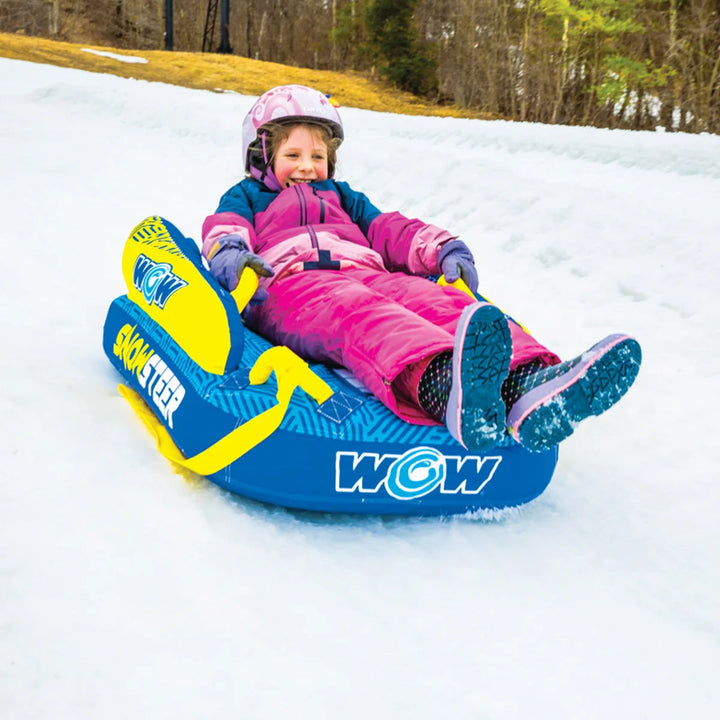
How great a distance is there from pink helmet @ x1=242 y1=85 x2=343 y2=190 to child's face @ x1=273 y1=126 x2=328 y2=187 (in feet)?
0.12

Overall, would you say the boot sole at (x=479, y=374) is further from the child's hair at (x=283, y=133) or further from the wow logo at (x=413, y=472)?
the child's hair at (x=283, y=133)

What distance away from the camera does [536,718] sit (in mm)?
1110

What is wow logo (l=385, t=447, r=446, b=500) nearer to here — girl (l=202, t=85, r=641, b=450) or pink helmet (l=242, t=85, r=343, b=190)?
girl (l=202, t=85, r=641, b=450)

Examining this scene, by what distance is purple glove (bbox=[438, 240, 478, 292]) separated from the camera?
6.96ft

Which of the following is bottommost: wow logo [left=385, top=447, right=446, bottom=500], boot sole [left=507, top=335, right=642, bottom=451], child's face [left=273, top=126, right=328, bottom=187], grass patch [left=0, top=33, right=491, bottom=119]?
wow logo [left=385, top=447, right=446, bottom=500]

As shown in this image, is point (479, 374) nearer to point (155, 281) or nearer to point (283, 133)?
point (155, 281)

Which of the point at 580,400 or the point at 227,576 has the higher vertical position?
the point at 580,400

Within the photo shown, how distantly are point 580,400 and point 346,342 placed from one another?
1.90 ft

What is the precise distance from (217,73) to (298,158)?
7.04m

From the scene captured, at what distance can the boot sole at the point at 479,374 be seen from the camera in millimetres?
1360

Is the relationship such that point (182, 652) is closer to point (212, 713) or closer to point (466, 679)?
point (212, 713)

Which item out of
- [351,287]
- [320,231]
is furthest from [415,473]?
[320,231]

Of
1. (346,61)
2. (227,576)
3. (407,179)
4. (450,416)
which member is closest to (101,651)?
(227,576)

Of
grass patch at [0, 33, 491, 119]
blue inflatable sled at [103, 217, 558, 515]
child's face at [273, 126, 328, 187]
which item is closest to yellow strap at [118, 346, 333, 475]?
blue inflatable sled at [103, 217, 558, 515]
